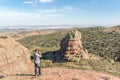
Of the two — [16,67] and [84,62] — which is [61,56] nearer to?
[84,62]

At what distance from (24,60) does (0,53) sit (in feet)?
10.9

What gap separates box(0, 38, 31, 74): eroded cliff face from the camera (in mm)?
26906

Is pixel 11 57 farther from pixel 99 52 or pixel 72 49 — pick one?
pixel 99 52

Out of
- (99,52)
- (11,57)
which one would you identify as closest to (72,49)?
(99,52)

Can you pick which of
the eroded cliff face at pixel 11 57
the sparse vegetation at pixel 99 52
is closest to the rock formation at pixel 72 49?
the sparse vegetation at pixel 99 52

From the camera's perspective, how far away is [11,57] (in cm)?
2791

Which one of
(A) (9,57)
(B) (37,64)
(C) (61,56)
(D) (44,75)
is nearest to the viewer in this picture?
(B) (37,64)

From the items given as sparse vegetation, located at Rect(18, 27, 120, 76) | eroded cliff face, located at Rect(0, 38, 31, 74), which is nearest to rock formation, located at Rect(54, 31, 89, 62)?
sparse vegetation, located at Rect(18, 27, 120, 76)

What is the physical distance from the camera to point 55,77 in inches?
922

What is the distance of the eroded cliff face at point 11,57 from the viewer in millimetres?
26906

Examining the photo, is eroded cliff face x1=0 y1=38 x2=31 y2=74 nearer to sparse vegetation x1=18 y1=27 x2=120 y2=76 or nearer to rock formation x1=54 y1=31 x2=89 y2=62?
sparse vegetation x1=18 y1=27 x2=120 y2=76

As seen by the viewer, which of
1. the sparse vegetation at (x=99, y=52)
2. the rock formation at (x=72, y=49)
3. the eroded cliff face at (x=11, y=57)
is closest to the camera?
the eroded cliff face at (x=11, y=57)

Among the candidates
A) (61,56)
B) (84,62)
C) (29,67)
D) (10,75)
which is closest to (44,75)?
(10,75)

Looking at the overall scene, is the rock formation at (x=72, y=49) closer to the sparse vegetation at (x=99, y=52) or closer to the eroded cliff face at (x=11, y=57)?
the sparse vegetation at (x=99, y=52)
